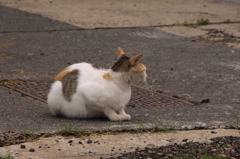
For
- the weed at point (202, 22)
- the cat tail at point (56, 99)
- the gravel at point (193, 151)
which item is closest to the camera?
the gravel at point (193, 151)

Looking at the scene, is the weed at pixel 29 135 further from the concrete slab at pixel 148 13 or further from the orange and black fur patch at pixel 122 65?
the concrete slab at pixel 148 13

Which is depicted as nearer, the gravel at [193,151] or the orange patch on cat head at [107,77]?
the gravel at [193,151]

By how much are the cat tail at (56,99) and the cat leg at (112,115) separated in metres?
0.49

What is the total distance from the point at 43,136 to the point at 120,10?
8654 mm

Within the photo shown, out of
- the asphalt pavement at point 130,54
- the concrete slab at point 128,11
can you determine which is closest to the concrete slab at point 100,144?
the asphalt pavement at point 130,54

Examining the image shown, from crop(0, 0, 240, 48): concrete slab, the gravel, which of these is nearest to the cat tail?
the gravel

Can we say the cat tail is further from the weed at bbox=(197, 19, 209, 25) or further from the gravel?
the weed at bbox=(197, 19, 209, 25)

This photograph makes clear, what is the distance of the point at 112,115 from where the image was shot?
4676 mm

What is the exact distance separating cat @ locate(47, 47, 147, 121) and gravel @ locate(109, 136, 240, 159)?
888 millimetres

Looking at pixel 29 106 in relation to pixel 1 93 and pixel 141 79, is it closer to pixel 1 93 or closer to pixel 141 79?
pixel 1 93

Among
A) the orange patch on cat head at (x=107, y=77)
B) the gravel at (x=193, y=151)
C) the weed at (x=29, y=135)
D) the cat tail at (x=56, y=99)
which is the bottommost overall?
the gravel at (x=193, y=151)

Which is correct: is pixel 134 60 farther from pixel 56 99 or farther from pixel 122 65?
pixel 56 99

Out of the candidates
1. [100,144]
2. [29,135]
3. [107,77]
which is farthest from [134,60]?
[29,135]

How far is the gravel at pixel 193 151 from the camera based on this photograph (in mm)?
3674
